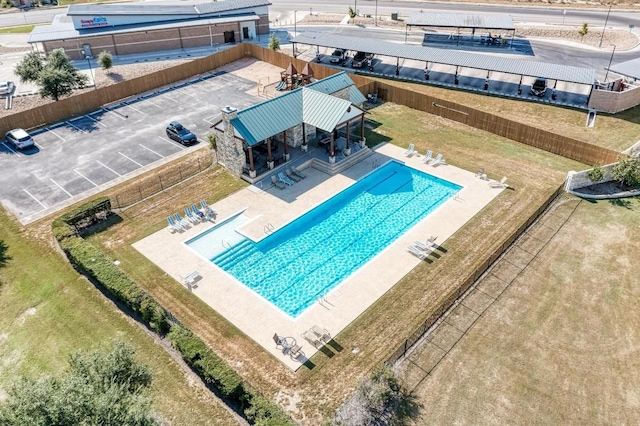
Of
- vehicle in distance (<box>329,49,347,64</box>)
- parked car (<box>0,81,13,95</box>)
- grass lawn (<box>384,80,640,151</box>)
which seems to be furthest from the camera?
vehicle in distance (<box>329,49,347,64</box>)

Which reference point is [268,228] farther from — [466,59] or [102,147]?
[466,59]

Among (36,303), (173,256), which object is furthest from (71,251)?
(173,256)

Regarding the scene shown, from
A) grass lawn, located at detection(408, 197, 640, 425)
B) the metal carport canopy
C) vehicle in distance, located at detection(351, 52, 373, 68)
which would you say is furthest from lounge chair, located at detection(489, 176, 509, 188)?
vehicle in distance, located at detection(351, 52, 373, 68)

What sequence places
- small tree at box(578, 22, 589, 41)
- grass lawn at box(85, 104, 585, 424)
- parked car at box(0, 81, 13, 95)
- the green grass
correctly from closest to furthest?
grass lawn at box(85, 104, 585, 424), parked car at box(0, 81, 13, 95), small tree at box(578, 22, 589, 41), the green grass

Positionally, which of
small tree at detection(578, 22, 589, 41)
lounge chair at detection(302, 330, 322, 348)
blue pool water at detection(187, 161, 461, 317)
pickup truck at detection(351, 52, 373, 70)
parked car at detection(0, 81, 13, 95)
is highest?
small tree at detection(578, 22, 589, 41)

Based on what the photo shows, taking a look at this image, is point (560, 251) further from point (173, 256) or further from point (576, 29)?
point (576, 29)

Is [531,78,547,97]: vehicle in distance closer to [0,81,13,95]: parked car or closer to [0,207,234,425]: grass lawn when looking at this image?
[0,207,234,425]: grass lawn

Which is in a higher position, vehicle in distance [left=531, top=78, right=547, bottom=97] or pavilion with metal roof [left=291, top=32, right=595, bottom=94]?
pavilion with metal roof [left=291, top=32, right=595, bottom=94]
